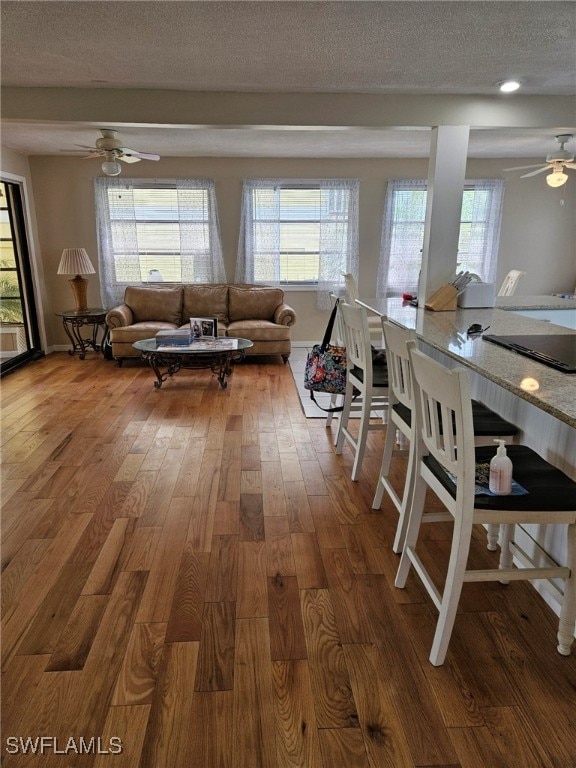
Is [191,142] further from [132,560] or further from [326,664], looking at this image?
[326,664]

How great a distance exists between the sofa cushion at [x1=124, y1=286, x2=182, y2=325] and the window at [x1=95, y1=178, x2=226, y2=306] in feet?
1.35

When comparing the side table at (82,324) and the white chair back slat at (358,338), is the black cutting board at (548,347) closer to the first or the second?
the white chair back slat at (358,338)

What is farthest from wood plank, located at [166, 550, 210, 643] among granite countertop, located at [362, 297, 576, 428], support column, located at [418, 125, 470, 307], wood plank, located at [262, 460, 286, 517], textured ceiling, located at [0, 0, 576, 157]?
support column, located at [418, 125, 470, 307]

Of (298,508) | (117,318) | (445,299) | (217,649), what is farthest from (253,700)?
(117,318)

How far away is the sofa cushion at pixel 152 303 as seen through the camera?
625cm

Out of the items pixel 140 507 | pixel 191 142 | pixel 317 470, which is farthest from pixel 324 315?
pixel 140 507

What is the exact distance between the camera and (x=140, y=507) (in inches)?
104

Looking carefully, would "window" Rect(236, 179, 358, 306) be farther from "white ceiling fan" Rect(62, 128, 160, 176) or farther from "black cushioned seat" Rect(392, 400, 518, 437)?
"black cushioned seat" Rect(392, 400, 518, 437)

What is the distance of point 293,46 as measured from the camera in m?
2.64

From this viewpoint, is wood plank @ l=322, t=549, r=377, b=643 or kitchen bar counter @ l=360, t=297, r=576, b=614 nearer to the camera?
kitchen bar counter @ l=360, t=297, r=576, b=614

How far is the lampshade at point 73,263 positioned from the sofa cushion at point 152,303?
59 centimetres

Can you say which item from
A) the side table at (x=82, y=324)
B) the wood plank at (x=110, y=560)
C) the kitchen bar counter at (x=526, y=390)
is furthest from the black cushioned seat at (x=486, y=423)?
the side table at (x=82, y=324)

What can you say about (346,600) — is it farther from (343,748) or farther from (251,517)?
(251,517)

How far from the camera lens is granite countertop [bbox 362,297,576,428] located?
1.48 m
